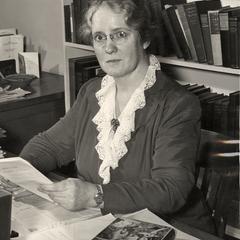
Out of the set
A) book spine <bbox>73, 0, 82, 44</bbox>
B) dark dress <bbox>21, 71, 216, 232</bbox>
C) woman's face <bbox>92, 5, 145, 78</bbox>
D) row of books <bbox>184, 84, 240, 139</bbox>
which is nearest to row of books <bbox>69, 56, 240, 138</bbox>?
row of books <bbox>184, 84, 240, 139</bbox>

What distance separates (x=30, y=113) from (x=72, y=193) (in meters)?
1.53

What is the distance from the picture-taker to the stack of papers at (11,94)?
9.18ft

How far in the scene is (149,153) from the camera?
171 centimetres

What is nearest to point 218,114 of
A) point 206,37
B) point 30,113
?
point 206,37

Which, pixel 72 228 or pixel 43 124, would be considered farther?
pixel 43 124

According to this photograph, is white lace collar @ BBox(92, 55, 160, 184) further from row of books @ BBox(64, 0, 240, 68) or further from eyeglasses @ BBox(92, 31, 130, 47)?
row of books @ BBox(64, 0, 240, 68)

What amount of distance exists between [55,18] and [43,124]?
0.69 metres

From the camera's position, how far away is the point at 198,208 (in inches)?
68.0

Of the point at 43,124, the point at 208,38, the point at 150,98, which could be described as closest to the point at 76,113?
the point at 150,98

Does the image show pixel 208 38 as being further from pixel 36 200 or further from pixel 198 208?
pixel 36 200

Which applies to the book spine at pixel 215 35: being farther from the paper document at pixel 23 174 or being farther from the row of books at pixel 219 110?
the paper document at pixel 23 174

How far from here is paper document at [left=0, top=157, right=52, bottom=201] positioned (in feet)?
5.05

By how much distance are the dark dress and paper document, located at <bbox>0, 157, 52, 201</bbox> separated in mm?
163

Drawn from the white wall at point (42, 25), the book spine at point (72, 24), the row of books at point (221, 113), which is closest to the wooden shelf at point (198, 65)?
the row of books at point (221, 113)
